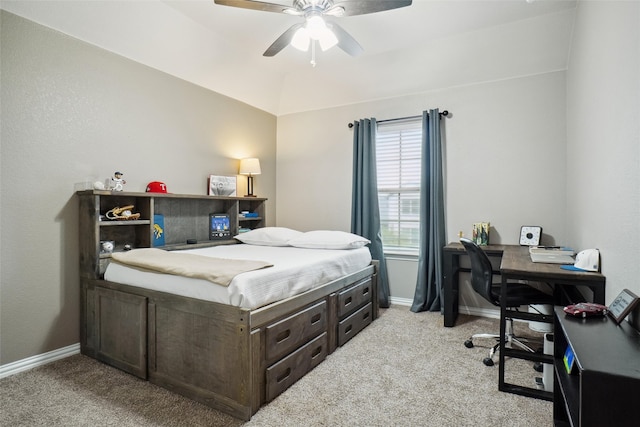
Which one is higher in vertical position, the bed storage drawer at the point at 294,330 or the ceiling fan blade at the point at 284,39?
the ceiling fan blade at the point at 284,39

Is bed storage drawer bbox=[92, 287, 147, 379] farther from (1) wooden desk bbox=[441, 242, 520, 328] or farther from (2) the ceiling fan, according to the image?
(1) wooden desk bbox=[441, 242, 520, 328]

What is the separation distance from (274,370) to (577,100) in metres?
3.10

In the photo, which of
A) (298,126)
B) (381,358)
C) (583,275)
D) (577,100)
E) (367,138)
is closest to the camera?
(583,275)

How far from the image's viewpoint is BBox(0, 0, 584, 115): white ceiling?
9.13 ft

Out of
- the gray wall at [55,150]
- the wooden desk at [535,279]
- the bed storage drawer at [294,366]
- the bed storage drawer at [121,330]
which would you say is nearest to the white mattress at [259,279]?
the bed storage drawer at [121,330]

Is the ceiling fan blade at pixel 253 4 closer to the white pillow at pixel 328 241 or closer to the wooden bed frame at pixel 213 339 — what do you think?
the wooden bed frame at pixel 213 339

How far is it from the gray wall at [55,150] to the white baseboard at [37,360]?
41 mm

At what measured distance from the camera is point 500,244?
3574mm

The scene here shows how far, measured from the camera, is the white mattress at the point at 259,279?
1907 mm

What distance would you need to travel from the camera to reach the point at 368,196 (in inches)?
163

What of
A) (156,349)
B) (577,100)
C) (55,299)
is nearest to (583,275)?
(577,100)

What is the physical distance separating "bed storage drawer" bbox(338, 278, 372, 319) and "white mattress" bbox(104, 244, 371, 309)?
16 cm

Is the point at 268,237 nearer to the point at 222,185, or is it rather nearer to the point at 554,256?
the point at 222,185

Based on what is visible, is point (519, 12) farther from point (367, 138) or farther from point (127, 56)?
point (127, 56)
